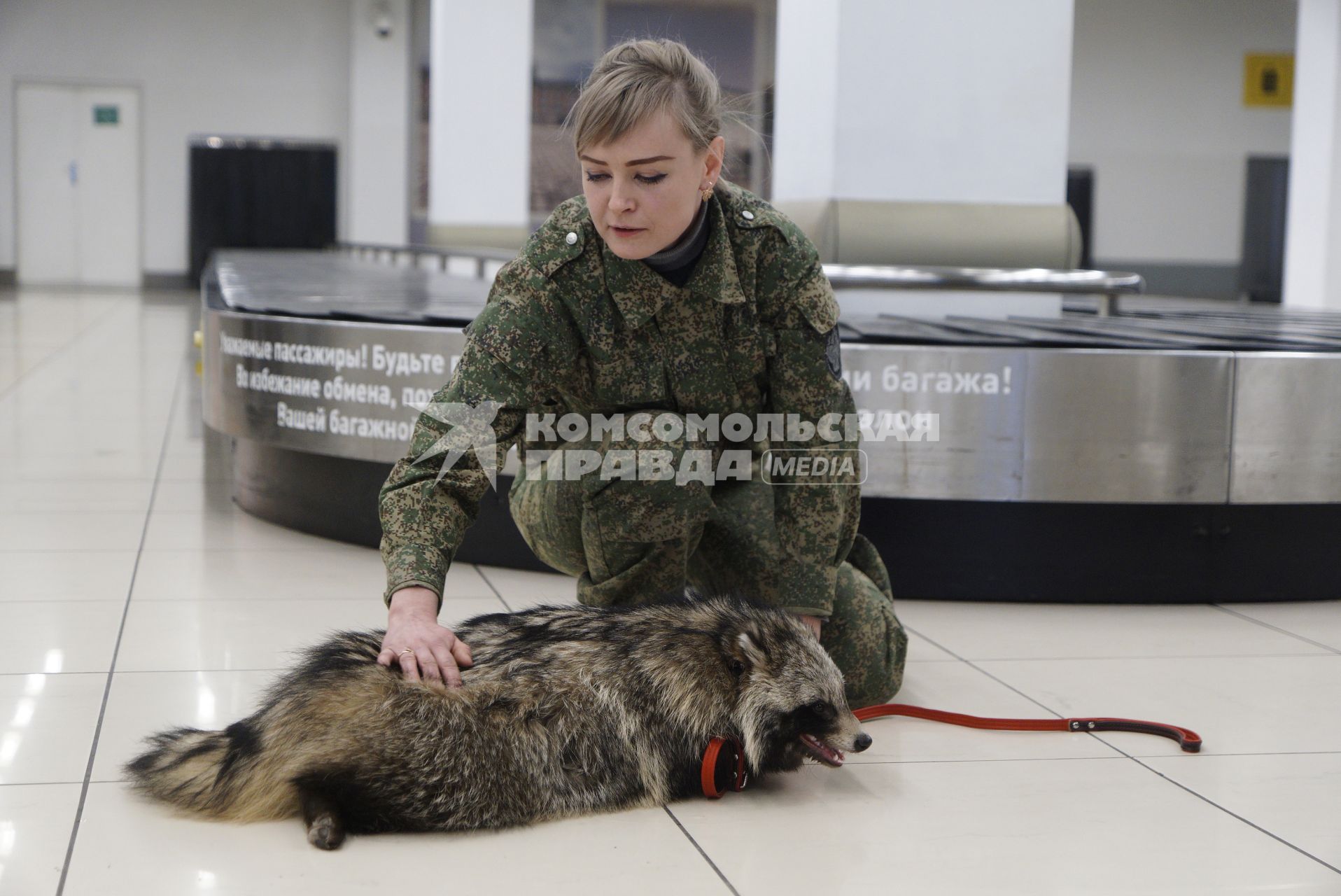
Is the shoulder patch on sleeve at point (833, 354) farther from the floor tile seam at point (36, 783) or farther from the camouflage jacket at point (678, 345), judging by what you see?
the floor tile seam at point (36, 783)

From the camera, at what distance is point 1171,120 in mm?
18875

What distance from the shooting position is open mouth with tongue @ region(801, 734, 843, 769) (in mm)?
2002

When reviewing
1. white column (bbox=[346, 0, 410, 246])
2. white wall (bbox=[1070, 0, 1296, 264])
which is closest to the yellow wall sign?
white wall (bbox=[1070, 0, 1296, 264])

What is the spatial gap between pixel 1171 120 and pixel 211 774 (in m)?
19.4

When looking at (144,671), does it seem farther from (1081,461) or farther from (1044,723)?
(1081,461)

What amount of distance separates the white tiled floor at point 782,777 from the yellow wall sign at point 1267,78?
694 inches

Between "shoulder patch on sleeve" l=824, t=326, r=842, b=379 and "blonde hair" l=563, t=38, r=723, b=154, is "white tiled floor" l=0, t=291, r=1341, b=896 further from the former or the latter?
"blonde hair" l=563, t=38, r=723, b=154

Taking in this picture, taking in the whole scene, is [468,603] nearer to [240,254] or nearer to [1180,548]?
[1180,548]

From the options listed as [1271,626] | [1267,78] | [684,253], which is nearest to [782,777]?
[684,253]

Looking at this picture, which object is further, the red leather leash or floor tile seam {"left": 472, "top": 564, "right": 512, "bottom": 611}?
floor tile seam {"left": 472, "top": 564, "right": 512, "bottom": 611}

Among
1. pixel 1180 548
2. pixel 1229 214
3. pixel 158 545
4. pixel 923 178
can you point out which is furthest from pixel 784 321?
pixel 1229 214

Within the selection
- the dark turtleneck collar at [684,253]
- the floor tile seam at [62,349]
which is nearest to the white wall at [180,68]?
the floor tile seam at [62,349]

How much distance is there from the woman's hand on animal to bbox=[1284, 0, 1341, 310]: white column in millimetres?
10897

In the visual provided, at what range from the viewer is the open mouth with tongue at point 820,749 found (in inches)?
78.8
